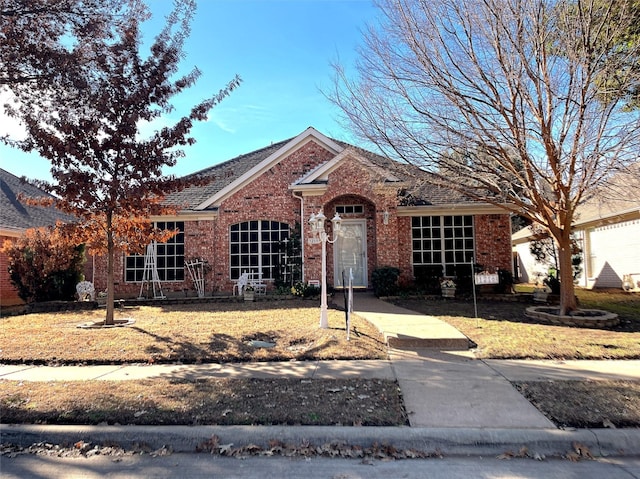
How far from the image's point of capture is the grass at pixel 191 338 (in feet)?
21.6

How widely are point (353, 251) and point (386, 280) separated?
228 centimetres

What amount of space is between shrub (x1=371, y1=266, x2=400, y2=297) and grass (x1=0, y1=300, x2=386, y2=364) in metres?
2.78

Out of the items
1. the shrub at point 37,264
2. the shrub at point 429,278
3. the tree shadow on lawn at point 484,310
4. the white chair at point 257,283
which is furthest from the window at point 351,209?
the shrub at point 37,264

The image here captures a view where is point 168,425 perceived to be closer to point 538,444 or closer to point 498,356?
point 538,444

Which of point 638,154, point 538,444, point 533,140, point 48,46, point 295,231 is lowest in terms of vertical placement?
point 538,444

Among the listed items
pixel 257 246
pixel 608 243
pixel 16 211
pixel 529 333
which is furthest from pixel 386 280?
pixel 16 211

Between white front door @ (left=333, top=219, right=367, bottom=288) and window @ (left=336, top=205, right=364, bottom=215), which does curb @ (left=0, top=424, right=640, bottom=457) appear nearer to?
white front door @ (left=333, top=219, right=367, bottom=288)

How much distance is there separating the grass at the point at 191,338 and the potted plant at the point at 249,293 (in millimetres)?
1814

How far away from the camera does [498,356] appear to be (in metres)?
6.41

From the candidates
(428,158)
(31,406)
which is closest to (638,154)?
(428,158)

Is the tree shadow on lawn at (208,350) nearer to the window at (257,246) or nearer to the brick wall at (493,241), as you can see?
the window at (257,246)

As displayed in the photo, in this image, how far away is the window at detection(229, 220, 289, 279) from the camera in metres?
14.6

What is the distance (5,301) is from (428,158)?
14459mm

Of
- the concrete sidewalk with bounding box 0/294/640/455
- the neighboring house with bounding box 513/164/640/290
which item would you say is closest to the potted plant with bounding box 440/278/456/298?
the neighboring house with bounding box 513/164/640/290
